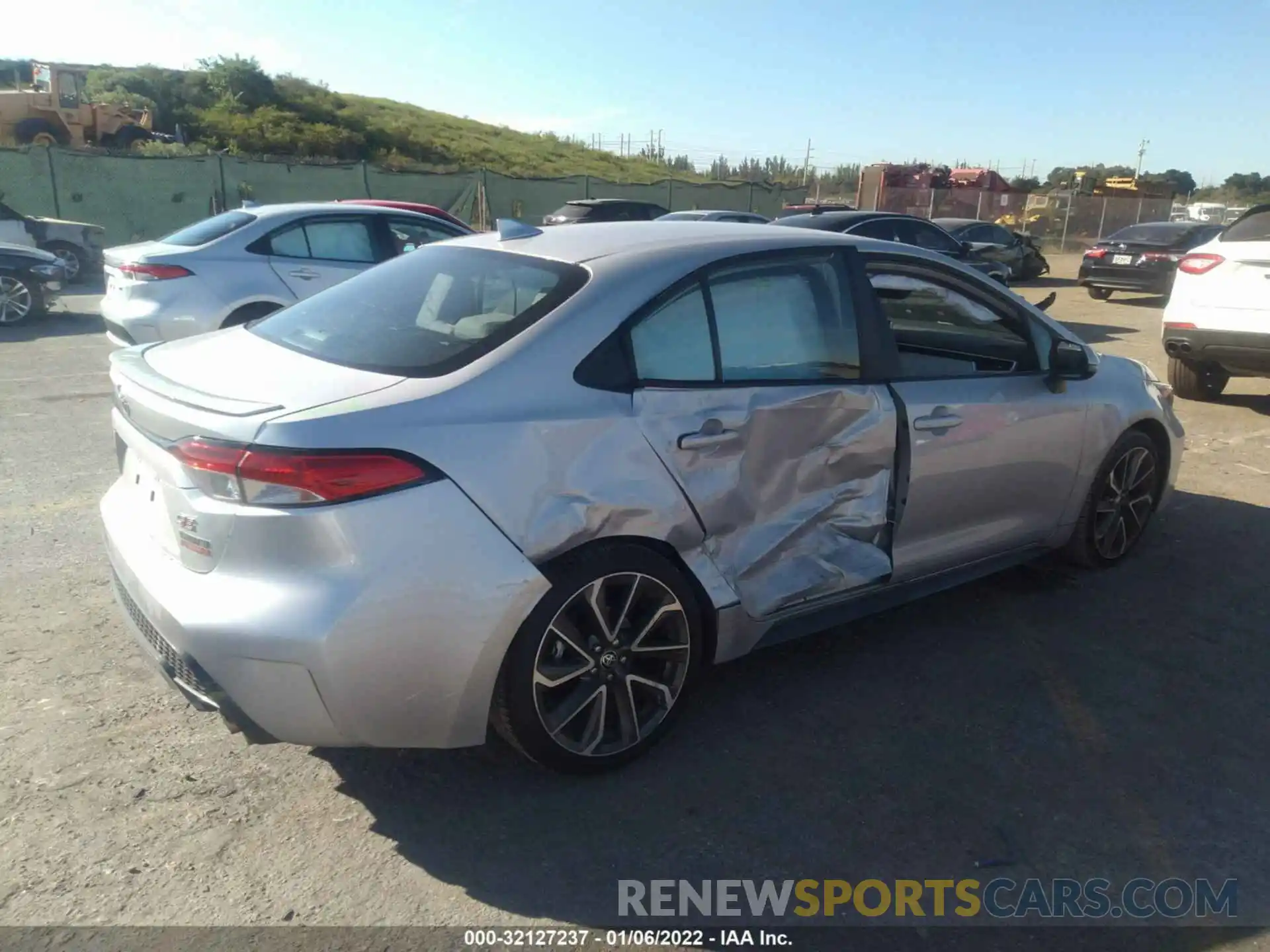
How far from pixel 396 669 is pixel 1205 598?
3844 millimetres

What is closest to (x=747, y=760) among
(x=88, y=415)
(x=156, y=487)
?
(x=156, y=487)

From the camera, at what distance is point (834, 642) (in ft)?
13.6

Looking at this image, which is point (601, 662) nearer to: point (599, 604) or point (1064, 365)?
point (599, 604)

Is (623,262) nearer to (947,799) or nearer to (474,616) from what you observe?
(474,616)

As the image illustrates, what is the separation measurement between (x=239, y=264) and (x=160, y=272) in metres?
0.58

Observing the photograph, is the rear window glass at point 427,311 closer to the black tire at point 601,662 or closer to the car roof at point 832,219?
the black tire at point 601,662

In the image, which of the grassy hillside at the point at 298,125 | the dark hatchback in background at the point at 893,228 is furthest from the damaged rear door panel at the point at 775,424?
the grassy hillside at the point at 298,125

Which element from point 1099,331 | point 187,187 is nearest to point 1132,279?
point 1099,331

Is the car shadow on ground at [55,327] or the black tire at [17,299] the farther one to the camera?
the black tire at [17,299]

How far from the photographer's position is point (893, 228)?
518 inches

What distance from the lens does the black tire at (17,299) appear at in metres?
11.5

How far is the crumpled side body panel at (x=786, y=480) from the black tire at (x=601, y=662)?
0.27 metres

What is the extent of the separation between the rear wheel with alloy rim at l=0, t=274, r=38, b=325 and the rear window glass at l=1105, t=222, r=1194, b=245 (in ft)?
55.7


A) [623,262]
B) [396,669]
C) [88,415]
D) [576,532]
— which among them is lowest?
[88,415]
